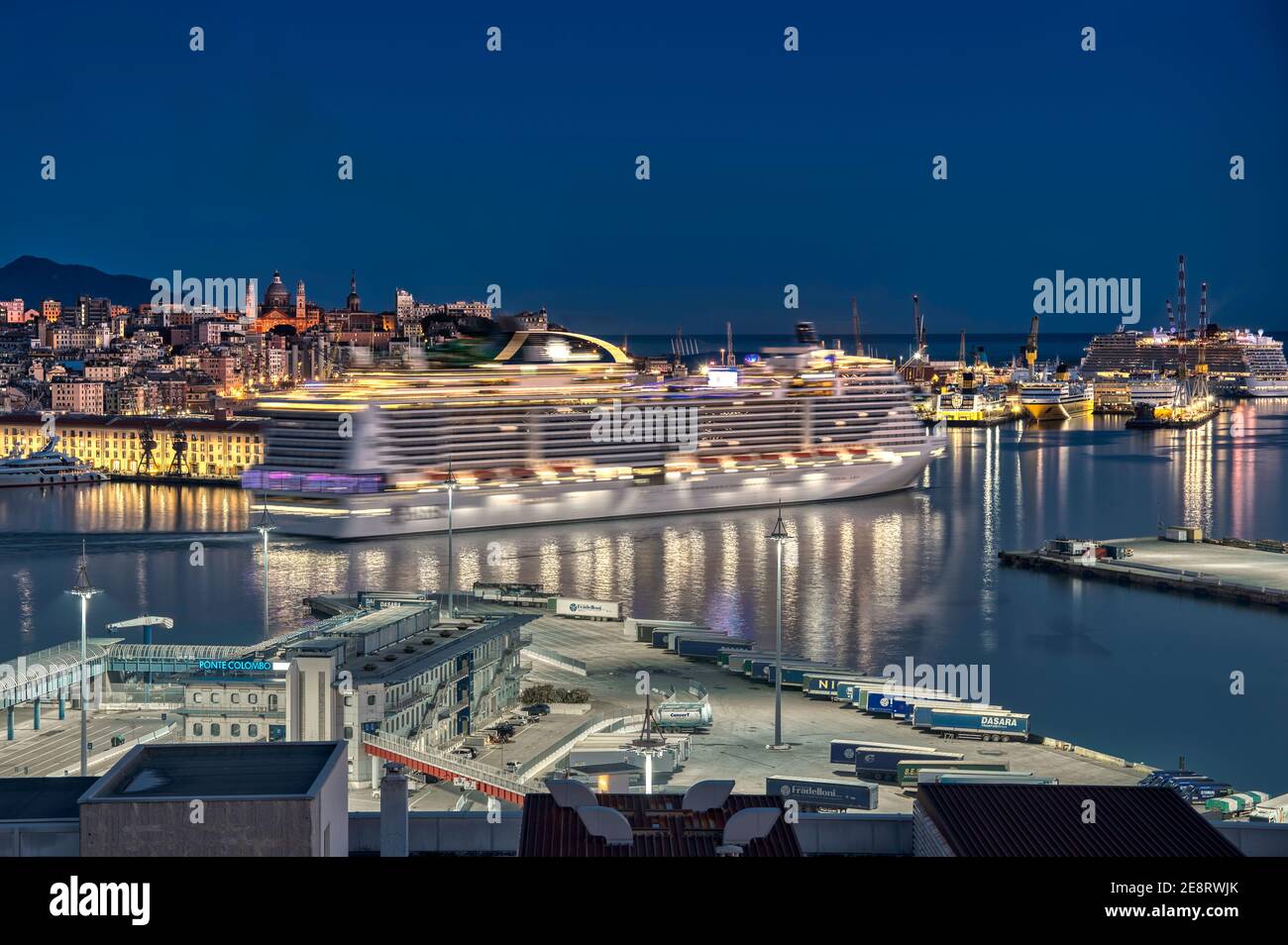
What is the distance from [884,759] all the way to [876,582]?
7435 mm

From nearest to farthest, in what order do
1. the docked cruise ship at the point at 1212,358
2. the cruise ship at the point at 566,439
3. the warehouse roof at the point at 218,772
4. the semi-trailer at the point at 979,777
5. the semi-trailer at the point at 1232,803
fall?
the warehouse roof at the point at 218,772
the semi-trailer at the point at 979,777
the semi-trailer at the point at 1232,803
the cruise ship at the point at 566,439
the docked cruise ship at the point at 1212,358

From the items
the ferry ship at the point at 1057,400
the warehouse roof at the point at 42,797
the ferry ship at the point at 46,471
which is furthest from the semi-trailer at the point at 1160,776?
the ferry ship at the point at 1057,400

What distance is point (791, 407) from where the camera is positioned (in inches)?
909

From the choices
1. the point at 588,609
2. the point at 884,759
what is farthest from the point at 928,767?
the point at 588,609

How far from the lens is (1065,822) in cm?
292

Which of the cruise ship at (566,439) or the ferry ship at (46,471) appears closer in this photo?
the cruise ship at (566,439)

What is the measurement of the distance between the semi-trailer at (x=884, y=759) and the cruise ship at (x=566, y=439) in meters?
11.5

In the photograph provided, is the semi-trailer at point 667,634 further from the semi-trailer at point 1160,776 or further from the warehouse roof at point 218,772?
the warehouse roof at point 218,772

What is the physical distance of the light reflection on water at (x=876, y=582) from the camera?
32.6 feet

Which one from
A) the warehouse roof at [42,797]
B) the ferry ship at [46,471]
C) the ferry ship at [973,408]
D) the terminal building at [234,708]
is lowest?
the terminal building at [234,708]

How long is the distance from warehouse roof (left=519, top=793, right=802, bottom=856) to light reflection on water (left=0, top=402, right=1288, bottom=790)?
5601mm

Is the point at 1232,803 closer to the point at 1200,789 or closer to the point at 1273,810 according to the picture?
the point at 1273,810
